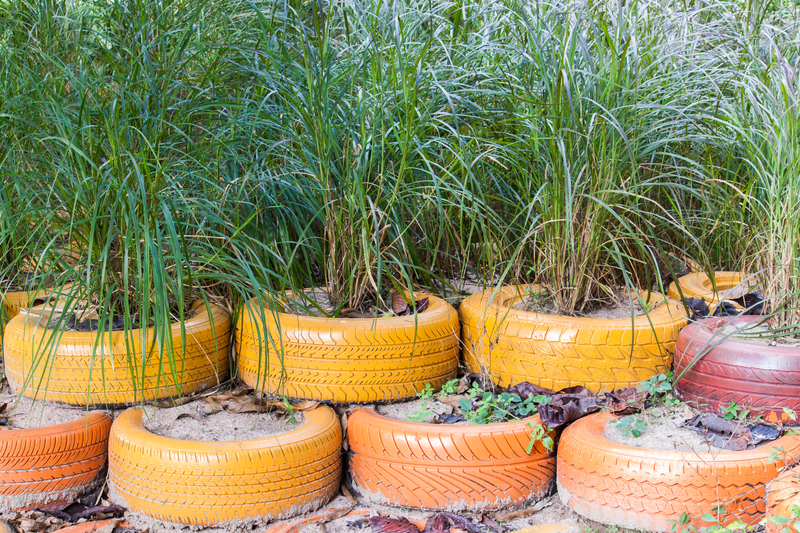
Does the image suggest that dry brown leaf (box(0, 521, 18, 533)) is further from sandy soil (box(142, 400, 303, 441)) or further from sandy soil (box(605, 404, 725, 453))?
sandy soil (box(605, 404, 725, 453))

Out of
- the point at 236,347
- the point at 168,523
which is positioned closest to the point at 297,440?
the point at 168,523

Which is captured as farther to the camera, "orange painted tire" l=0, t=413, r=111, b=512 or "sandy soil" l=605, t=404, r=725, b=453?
"orange painted tire" l=0, t=413, r=111, b=512

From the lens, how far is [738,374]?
193 cm

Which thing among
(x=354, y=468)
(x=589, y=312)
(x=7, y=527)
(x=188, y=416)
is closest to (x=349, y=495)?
(x=354, y=468)

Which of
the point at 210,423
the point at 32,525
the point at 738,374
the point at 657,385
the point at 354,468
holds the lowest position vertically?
the point at 32,525

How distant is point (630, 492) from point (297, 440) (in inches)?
36.8

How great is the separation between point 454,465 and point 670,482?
23.1 inches

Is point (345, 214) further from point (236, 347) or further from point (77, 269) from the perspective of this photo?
point (77, 269)

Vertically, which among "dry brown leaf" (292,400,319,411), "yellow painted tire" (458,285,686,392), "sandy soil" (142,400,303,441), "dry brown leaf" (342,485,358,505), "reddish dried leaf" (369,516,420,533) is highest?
"yellow painted tire" (458,285,686,392)

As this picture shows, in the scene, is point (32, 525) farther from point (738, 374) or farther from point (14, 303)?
point (738, 374)

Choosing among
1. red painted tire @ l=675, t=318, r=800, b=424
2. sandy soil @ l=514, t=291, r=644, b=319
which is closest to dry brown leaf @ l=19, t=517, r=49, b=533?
sandy soil @ l=514, t=291, r=644, b=319

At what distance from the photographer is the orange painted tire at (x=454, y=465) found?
6.41 feet

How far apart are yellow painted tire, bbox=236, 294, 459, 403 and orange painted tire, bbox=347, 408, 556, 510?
210 mm

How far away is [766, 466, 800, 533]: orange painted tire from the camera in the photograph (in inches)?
56.8
